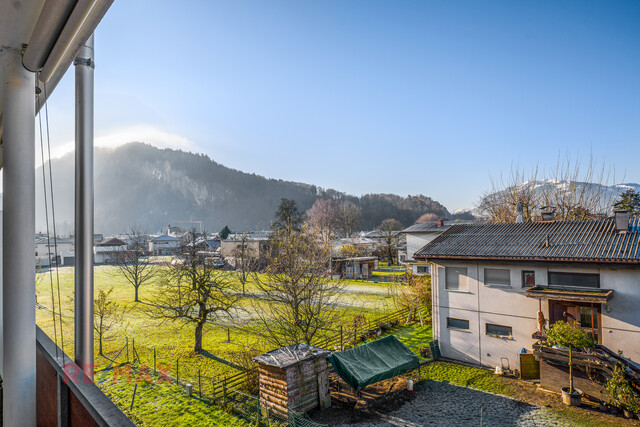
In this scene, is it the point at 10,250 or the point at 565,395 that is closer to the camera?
the point at 10,250

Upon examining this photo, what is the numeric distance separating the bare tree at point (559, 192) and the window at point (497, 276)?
36.5ft

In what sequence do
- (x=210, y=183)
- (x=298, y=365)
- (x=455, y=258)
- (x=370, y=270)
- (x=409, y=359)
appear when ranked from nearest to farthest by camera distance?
(x=298, y=365) < (x=409, y=359) < (x=455, y=258) < (x=370, y=270) < (x=210, y=183)

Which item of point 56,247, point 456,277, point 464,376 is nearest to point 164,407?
Result: point 56,247

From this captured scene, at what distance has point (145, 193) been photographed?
114812mm

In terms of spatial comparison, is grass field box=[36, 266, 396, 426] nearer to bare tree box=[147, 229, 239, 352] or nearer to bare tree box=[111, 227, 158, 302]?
bare tree box=[147, 229, 239, 352]

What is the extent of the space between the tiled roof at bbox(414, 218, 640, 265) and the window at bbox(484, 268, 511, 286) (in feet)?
1.87

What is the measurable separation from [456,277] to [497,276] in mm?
1345

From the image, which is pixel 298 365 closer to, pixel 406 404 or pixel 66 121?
pixel 406 404

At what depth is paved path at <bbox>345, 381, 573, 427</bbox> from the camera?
837cm

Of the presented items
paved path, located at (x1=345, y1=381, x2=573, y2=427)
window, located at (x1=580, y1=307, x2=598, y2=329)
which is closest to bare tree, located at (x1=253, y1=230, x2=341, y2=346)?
paved path, located at (x1=345, y1=381, x2=573, y2=427)

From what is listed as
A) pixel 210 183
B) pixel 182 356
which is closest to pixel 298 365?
pixel 182 356

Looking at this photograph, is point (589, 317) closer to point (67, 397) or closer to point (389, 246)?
point (67, 397)

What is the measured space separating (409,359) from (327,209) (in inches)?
2120

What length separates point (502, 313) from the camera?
11570 millimetres
